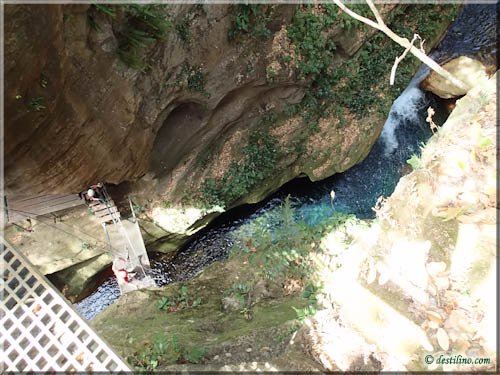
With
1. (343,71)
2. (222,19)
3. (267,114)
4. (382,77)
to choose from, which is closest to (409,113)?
(382,77)

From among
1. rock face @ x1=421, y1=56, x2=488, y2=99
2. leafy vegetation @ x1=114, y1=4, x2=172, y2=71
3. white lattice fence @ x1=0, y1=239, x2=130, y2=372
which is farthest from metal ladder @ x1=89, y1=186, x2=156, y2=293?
rock face @ x1=421, y1=56, x2=488, y2=99

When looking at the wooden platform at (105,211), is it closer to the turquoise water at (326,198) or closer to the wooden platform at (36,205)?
the wooden platform at (36,205)

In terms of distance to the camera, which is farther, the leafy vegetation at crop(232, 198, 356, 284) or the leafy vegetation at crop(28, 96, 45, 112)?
the leafy vegetation at crop(232, 198, 356, 284)

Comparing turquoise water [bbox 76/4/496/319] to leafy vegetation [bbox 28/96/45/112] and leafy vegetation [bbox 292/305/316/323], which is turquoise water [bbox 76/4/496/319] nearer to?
leafy vegetation [bbox 292/305/316/323]

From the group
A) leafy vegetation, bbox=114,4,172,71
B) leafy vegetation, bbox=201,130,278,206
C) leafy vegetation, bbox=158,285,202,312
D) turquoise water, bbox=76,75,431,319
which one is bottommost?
leafy vegetation, bbox=158,285,202,312

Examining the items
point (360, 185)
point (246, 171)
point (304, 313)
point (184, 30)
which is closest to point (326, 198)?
point (360, 185)

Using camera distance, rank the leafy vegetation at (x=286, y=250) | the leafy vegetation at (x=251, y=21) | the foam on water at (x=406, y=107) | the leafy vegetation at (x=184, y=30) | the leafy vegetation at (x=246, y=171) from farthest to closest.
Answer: the foam on water at (x=406, y=107) → the leafy vegetation at (x=246, y=171) → the leafy vegetation at (x=251, y=21) → the leafy vegetation at (x=184, y=30) → the leafy vegetation at (x=286, y=250)

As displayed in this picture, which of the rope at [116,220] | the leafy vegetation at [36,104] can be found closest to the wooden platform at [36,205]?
the rope at [116,220]
